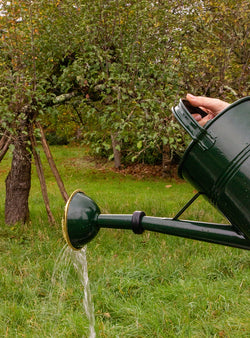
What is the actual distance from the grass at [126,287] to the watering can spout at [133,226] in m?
1.87

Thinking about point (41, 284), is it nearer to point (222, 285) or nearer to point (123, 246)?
point (123, 246)

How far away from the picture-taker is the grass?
273 cm

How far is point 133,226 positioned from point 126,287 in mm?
2528

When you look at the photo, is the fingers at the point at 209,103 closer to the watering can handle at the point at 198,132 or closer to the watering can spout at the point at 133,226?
the watering can handle at the point at 198,132

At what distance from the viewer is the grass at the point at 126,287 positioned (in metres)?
2.73

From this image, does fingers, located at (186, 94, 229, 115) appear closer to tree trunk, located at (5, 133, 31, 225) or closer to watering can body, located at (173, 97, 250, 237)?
watering can body, located at (173, 97, 250, 237)

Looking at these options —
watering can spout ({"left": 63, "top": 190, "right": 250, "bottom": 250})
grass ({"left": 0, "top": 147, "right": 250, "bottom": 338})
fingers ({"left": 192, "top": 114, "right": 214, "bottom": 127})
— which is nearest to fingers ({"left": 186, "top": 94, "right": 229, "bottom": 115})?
fingers ({"left": 192, "top": 114, "right": 214, "bottom": 127})

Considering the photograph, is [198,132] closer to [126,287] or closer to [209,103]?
[209,103]

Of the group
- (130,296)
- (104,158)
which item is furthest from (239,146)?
Result: (104,158)

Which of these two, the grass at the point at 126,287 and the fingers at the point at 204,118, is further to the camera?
the grass at the point at 126,287

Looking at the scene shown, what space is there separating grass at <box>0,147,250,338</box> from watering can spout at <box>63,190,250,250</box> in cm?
187

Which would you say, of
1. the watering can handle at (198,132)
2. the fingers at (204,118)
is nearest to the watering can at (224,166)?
the watering can handle at (198,132)

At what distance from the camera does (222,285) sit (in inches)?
130

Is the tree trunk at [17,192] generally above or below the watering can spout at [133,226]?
below
